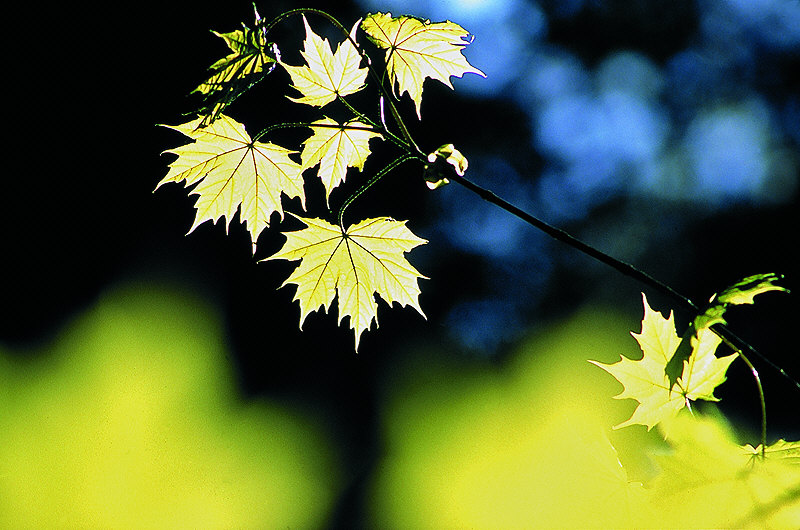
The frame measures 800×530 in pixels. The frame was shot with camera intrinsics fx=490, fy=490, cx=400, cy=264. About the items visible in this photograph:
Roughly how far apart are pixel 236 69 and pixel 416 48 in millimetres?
305

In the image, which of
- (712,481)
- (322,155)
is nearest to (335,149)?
(322,155)

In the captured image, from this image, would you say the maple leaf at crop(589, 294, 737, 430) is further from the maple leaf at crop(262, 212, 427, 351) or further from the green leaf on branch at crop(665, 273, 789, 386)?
the maple leaf at crop(262, 212, 427, 351)

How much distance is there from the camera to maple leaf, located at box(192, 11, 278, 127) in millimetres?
691

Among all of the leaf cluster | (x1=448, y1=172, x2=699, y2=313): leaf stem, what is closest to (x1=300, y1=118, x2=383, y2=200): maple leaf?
the leaf cluster

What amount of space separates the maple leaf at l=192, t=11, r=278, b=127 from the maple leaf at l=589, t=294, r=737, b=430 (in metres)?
0.62

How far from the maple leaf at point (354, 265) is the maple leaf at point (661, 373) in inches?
13.5

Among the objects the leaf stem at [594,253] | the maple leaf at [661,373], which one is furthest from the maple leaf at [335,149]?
the maple leaf at [661,373]

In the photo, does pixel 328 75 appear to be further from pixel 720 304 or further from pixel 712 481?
pixel 712 481

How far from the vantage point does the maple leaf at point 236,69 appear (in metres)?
0.69

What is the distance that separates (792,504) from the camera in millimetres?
486

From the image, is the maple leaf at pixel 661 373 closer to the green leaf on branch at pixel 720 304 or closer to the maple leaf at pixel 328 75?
the green leaf on branch at pixel 720 304

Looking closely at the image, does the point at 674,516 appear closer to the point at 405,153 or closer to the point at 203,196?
the point at 405,153

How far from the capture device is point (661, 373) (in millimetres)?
720

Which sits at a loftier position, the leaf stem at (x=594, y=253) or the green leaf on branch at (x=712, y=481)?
the leaf stem at (x=594, y=253)
